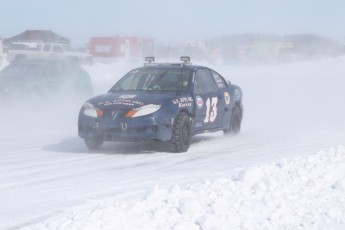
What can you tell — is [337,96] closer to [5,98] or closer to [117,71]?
[5,98]

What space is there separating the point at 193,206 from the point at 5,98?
490 inches

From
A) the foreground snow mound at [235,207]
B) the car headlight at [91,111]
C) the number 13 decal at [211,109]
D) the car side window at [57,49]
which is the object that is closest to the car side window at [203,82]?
the number 13 decal at [211,109]

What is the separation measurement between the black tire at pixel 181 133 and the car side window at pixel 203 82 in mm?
687

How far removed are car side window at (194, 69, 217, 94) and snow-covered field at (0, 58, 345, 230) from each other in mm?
810

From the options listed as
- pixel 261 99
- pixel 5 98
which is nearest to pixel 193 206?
pixel 5 98

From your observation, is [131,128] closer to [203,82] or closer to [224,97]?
[203,82]

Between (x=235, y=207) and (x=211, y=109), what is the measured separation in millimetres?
5314

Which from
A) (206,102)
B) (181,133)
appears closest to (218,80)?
(206,102)

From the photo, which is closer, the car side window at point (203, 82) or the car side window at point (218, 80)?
the car side window at point (203, 82)

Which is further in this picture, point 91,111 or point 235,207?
point 91,111

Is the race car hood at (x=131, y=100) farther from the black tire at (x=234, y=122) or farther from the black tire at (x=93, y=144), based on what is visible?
the black tire at (x=234, y=122)

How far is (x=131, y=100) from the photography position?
968cm

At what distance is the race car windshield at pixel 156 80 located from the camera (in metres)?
10.4

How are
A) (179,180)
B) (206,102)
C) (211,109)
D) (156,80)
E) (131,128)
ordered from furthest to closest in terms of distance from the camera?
1. (211,109)
2. (206,102)
3. (156,80)
4. (131,128)
5. (179,180)
